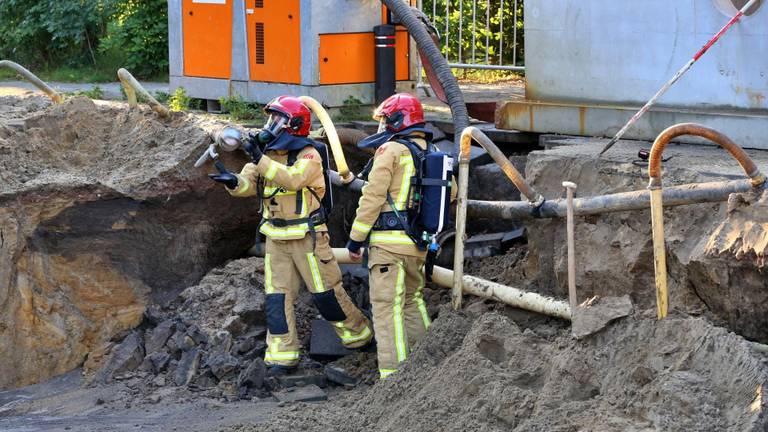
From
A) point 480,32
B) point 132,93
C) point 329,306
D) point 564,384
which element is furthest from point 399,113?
point 480,32

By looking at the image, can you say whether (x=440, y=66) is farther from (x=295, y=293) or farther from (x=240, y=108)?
(x=240, y=108)

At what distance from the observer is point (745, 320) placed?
20.8 feet

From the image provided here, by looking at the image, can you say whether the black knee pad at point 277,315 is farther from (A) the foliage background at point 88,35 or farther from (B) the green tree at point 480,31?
(A) the foliage background at point 88,35

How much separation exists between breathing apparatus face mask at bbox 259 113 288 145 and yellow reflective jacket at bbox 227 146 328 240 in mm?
136

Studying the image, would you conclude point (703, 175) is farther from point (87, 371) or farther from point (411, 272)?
point (87, 371)

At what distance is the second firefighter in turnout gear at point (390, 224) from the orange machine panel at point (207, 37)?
15.1 feet

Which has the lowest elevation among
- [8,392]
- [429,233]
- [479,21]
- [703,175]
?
[8,392]

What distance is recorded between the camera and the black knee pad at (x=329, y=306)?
8438 mm

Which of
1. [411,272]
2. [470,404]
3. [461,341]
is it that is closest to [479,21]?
[411,272]

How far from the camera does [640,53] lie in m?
8.38

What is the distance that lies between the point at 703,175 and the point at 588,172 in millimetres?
940

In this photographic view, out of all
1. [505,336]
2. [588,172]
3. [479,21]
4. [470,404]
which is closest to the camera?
[470,404]

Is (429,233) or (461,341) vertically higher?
(429,233)

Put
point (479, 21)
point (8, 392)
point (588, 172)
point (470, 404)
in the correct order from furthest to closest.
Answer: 1. point (479, 21)
2. point (8, 392)
3. point (588, 172)
4. point (470, 404)
